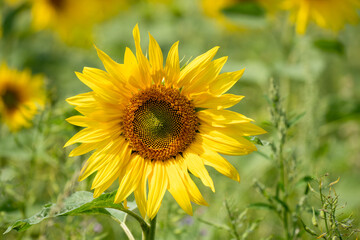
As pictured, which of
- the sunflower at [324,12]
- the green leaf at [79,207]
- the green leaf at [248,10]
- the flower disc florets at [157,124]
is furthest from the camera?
the green leaf at [248,10]

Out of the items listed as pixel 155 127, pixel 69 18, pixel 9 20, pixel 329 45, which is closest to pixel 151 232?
pixel 155 127

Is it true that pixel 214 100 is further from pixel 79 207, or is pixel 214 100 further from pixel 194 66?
pixel 79 207

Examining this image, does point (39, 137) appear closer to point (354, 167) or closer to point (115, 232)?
point (115, 232)

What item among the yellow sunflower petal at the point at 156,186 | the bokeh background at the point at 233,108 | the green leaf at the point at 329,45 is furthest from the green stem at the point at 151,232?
the green leaf at the point at 329,45

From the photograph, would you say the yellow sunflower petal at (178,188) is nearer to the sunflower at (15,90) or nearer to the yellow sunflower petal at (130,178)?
the yellow sunflower petal at (130,178)

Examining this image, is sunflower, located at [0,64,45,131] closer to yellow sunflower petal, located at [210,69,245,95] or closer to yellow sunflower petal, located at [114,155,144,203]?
yellow sunflower petal, located at [114,155,144,203]

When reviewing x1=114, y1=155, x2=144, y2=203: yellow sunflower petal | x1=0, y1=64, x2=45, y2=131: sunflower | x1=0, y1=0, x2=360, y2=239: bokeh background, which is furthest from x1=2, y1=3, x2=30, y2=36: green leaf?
x1=114, y1=155, x2=144, y2=203: yellow sunflower petal
